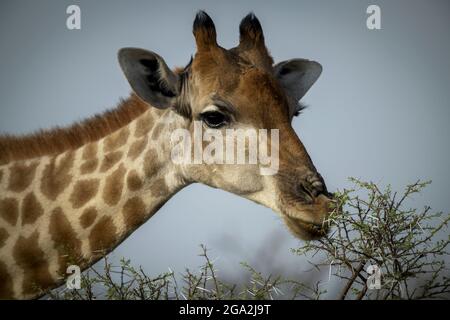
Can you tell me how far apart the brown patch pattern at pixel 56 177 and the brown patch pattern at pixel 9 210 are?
16.0 inches

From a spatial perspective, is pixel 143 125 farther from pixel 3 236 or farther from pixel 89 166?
pixel 3 236

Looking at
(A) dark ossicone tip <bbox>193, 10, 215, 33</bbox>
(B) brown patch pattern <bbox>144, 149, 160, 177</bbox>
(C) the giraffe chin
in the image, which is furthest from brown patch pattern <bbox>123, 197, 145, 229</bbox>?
(A) dark ossicone tip <bbox>193, 10, 215, 33</bbox>

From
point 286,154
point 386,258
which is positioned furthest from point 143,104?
point 386,258

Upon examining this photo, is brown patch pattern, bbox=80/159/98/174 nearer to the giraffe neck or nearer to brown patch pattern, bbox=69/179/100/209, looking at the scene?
the giraffe neck

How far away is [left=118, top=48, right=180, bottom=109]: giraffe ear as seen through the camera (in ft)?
22.9

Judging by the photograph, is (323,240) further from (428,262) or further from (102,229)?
(102,229)

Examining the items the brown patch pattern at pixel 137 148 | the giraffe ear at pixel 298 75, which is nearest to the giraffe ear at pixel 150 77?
the brown patch pattern at pixel 137 148

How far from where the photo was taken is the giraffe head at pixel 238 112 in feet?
20.0

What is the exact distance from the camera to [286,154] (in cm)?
636

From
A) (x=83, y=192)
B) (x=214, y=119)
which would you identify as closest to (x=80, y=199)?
(x=83, y=192)

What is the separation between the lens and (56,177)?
7.29 meters

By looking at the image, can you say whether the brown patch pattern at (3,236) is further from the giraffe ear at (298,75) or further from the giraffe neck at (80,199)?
the giraffe ear at (298,75)

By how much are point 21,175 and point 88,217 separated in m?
1.28
